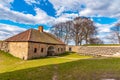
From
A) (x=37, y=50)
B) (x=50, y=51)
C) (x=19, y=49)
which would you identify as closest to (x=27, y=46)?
(x=19, y=49)

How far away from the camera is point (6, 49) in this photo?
27.7 meters

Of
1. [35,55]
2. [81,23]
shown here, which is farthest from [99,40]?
[35,55]

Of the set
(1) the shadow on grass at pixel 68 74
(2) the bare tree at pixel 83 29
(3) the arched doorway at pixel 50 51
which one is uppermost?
(2) the bare tree at pixel 83 29

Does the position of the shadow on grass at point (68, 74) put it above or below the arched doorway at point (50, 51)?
below

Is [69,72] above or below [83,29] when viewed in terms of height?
below

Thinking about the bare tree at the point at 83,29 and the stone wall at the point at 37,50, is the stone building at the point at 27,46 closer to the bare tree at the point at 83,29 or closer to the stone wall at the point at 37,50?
the stone wall at the point at 37,50

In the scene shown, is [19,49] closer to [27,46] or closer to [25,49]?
[25,49]

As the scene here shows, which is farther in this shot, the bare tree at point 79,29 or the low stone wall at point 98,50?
the bare tree at point 79,29

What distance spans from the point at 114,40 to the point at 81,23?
15810mm

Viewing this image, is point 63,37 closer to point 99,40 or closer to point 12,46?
point 99,40

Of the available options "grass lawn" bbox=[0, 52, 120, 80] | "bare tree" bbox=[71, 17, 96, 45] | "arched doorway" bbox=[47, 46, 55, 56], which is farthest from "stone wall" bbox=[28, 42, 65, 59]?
"bare tree" bbox=[71, 17, 96, 45]

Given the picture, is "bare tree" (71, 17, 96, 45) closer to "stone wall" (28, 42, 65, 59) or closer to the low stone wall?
the low stone wall

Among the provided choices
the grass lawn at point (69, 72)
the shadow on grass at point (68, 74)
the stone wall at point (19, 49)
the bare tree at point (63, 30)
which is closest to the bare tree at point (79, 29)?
the bare tree at point (63, 30)

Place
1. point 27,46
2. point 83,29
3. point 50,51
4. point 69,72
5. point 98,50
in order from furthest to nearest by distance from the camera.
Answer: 1. point 83,29
2. point 98,50
3. point 50,51
4. point 27,46
5. point 69,72
